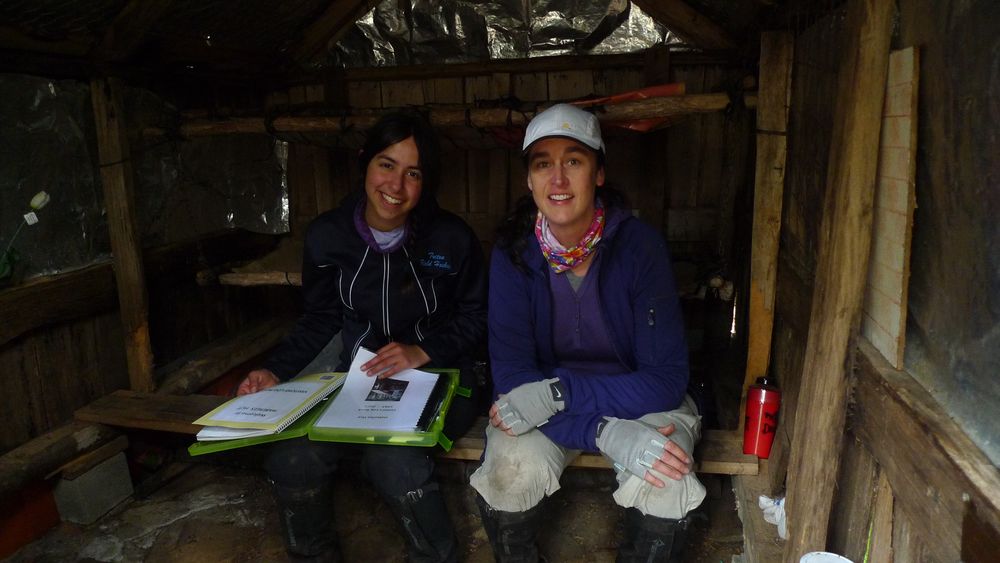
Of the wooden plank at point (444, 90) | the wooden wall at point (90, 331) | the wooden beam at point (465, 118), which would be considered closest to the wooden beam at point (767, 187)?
the wooden beam at point (465, 118)

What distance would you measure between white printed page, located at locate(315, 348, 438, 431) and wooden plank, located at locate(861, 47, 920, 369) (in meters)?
1.30

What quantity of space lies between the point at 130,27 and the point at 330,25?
1.28 meters

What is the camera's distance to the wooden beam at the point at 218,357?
3047 millimetres

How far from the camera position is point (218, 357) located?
3.34m

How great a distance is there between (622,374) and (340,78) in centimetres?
269

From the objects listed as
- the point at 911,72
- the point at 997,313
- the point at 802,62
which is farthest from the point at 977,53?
the point at 802,62

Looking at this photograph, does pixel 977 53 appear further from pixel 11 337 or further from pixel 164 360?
pixel 164 360

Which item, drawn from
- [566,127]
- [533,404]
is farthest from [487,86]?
[533,404]

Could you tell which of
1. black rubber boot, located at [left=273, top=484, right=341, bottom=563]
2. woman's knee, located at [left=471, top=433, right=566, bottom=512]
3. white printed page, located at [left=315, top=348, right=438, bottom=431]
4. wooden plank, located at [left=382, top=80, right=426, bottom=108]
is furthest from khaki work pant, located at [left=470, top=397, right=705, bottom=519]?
wooden plank, located at [left=382, top=80, right=426, bottom=108]

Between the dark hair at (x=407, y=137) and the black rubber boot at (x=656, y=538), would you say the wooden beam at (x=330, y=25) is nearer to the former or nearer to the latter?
the dark hair at (x=407, y=137)

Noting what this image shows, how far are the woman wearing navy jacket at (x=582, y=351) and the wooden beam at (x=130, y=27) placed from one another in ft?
5.24

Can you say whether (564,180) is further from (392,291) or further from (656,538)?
(656,538)

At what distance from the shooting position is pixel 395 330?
2.50 meters

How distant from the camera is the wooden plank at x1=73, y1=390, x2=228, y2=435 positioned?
2.62 metres
